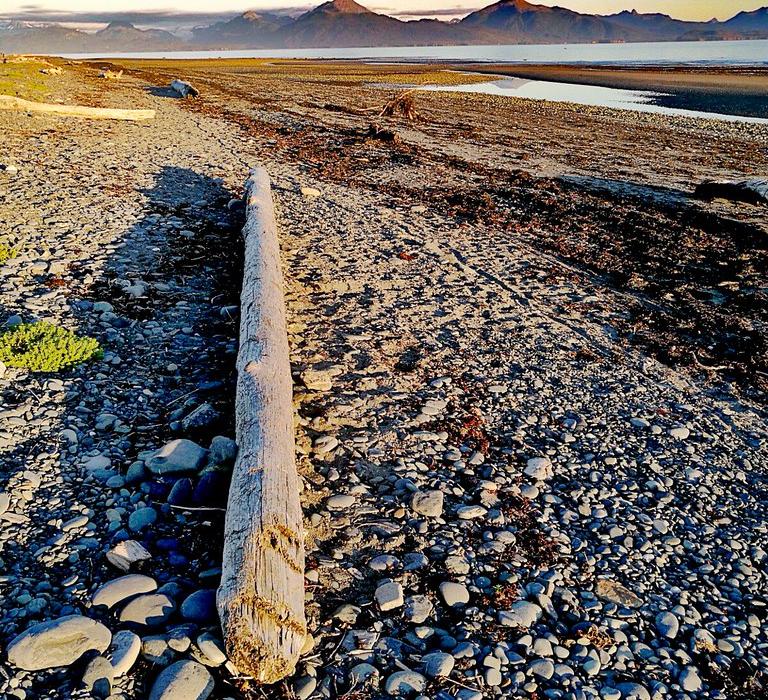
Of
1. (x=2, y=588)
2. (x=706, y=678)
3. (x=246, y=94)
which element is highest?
(x=246, y=94)

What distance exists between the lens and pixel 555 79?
213ft

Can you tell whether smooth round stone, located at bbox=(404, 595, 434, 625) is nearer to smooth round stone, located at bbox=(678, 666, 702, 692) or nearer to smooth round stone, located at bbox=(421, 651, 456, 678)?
smooth round stone, located at bbox=(421, 651, 456, 678)

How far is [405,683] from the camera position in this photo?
10.5 feet

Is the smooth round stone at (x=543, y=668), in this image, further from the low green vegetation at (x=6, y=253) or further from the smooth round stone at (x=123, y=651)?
the low green vegetation at (x=6, y=253)

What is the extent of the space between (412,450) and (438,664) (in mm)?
2157

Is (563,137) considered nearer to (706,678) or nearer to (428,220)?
(428,220)

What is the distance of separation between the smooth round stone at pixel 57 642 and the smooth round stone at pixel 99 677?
0.09m

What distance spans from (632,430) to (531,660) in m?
2.94

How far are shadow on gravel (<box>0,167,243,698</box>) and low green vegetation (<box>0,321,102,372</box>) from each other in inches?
5.8

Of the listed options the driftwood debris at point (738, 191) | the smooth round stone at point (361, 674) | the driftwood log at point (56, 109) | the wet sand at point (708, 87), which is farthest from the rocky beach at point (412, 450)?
the wet sand at point (708, 87)

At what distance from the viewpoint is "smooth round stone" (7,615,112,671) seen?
2.98 m

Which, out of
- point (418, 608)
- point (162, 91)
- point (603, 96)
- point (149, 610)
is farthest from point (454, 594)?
point (603, 96)

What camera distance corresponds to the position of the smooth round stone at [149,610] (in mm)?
3314

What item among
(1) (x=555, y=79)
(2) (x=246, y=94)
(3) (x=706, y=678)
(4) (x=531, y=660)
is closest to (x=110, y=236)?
(4) (x=531, y=660)
